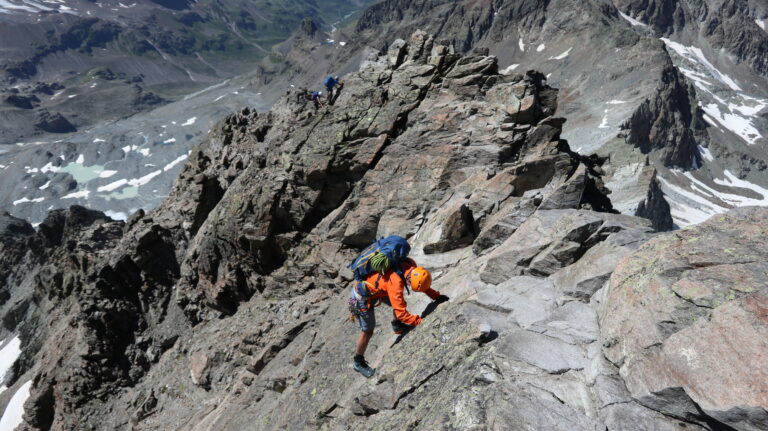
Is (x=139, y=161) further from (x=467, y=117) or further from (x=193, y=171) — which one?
(x=467, y=117)

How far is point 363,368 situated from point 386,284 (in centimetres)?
241

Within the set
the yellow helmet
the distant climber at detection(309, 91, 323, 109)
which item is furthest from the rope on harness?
the distant climber at detection(309, 91, 323, 109)

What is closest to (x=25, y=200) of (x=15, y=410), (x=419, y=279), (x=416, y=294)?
(x=15, y=410)

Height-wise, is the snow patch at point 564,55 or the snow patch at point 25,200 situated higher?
the snow patch at point 564,55

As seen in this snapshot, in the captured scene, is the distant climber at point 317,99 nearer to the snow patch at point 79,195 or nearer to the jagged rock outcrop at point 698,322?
the jagged rock outcrop at point 698,322

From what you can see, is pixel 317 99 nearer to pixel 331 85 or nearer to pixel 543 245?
pixel 331 85

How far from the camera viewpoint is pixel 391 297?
33.0 ft

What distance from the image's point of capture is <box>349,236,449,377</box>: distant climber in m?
9.95

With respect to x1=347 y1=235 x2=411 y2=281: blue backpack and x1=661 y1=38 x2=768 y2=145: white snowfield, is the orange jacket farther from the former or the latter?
x1=661 y1=38 x2=768 y2=145: white snowfield

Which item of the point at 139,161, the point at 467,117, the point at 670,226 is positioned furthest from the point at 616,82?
the point at 139,161

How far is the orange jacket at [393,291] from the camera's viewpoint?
9.96m

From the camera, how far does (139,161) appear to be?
171500 mm

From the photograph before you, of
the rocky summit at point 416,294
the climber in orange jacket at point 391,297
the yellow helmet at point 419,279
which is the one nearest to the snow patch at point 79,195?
the rocky summit at point 416,294

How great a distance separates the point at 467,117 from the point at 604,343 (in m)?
15.6
